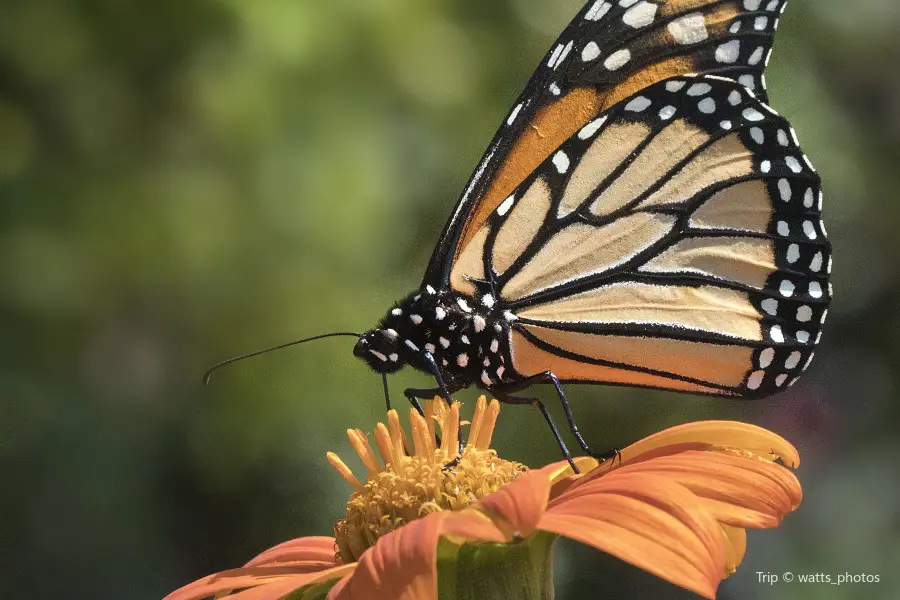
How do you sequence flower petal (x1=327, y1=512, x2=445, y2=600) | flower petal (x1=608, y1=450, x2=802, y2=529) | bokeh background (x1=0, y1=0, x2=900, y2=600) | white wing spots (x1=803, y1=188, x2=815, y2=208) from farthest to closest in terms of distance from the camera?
bokeh background (x1=0, y1=0, x2=900, y2=600) → white wing spots (x1=803, y1=188, x2=815, y2=208) → flower petal (x1=608, y1=450, x2=802, y2=529) → flower petal (x1=327, y1=512, x2=445, y2=600)

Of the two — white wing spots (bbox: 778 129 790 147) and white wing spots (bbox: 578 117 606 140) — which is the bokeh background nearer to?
white wing spots (bbox: 578 117 606 140)

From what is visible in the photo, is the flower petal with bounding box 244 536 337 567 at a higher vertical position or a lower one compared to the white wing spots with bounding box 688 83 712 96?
lower

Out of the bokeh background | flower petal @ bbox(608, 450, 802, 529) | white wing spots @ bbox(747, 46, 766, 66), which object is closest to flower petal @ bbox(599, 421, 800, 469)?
flower petal @ bbox(608, 450, 802, 529)

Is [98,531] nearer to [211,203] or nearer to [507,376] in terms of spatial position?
[211,203]

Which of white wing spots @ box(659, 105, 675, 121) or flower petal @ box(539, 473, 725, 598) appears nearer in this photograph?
flower petal @ box(539, 473, 725, 598)


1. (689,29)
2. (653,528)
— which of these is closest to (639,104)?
(689,29)

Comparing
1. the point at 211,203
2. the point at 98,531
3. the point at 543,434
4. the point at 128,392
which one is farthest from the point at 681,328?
the point at 98,531

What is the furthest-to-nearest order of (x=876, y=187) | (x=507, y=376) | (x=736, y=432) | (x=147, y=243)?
(x=876, y=187) → (x=147, y=243) → (x=507, y=376) → (x=736, y=432)
